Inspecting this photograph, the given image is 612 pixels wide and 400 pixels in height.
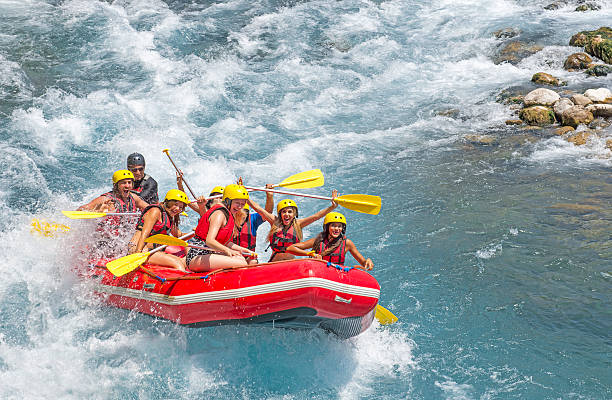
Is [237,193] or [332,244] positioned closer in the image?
[237,193]

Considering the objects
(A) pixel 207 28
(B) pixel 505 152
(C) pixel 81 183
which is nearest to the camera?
(C) pixel 81 183

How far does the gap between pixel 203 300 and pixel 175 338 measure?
725 millimetres

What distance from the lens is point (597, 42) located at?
565 inches

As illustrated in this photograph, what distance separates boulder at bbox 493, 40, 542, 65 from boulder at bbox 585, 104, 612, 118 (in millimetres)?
3498

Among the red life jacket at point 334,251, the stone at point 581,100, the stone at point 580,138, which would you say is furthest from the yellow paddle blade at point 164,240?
the stone at point 581,100

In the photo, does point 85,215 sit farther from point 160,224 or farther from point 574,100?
point 574,100

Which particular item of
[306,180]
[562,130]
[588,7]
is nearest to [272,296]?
[306,180]

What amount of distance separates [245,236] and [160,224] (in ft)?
2.92

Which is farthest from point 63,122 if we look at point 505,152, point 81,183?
point 505,152

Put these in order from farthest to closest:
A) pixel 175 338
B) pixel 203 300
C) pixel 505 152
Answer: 1. pixel 505 152
2. pixel 175 338
3. pixel 203 300

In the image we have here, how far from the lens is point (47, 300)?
684 centimetres

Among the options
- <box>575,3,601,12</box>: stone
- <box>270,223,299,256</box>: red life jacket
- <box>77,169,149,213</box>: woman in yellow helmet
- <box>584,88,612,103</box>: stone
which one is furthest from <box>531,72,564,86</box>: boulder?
<box>77,169,149,213</box>: woman in yellow helmet

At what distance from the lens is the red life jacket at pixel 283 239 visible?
6395 mm

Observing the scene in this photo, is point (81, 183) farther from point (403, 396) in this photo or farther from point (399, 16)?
point (399, 16)
